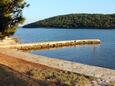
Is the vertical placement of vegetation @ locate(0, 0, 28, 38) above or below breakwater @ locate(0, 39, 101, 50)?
above

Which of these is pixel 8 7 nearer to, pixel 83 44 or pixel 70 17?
pixel 83 44

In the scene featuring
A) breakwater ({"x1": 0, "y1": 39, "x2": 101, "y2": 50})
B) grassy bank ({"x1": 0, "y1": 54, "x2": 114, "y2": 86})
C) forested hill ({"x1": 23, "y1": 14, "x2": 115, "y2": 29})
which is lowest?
forested hill ({"x1": 23, "y1": 14, "x2": 115, "y2": 29})

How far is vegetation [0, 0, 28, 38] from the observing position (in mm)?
22812

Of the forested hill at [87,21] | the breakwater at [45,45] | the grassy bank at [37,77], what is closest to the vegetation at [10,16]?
the grassy bank at [37,77]

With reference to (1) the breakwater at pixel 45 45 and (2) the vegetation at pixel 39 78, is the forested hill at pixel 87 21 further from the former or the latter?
(2) the vegetation at pixel 39 78

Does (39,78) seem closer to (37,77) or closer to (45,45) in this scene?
(37,77)

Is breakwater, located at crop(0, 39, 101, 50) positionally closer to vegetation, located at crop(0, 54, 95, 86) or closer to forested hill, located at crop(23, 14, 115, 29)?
vegetation, located at crop(0, 54, 95, 86)

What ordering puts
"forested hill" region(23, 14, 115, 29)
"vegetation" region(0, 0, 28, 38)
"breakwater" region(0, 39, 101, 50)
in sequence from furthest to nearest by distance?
"forested hill" region(23, 14, 115, 29)
"breakwater" region(0, 39, 101, 50)
"vegetation" region(0, 0, 28, 38)

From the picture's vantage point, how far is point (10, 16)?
23.1 metres

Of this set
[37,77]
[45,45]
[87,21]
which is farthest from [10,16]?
[87,21]

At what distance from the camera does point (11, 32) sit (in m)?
23.9

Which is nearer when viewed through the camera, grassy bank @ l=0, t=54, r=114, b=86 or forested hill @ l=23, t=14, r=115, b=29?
grassy bank @ l=0, t=54, r=114, b=86

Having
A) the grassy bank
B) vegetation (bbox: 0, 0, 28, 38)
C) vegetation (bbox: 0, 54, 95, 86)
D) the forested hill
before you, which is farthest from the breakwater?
the forested hill

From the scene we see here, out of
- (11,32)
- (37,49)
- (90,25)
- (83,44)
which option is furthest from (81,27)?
(11,32)
